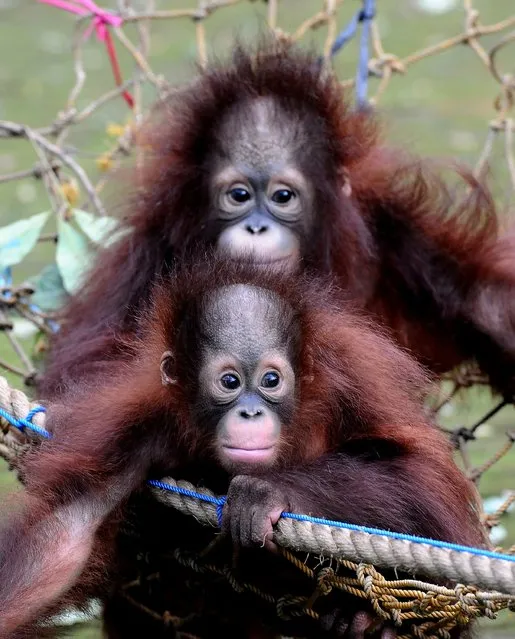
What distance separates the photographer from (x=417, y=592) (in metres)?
2.60

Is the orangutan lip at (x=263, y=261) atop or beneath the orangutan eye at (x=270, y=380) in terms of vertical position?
atop

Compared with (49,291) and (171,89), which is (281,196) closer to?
(171,89)

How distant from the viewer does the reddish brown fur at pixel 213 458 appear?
9.20ft

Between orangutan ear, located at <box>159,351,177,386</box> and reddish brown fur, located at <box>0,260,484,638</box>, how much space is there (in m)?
0.02

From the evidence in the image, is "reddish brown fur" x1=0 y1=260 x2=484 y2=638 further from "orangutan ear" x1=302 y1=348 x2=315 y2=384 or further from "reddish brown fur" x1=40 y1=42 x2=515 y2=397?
"reddish brown fur" x1=40 y1=42 x2=515 y2=397

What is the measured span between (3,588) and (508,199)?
2.27m

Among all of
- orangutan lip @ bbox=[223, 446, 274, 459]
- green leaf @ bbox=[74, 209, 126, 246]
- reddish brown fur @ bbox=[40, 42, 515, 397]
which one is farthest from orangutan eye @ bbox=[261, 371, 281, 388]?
green leaf @ bbox=[74, 209, 126, 246]

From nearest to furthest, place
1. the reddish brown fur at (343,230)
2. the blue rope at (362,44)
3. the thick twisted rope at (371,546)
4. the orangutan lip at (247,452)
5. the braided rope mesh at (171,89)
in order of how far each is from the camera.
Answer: the thick twisted rope at (371,546) < the orangutan lip at (247,452) < the braided rope mesh at (171,89) < the reddish brown fur at (343,230) < the blue rope at (362,44)

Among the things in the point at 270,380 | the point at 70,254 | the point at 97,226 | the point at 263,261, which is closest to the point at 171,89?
the point at 97,226

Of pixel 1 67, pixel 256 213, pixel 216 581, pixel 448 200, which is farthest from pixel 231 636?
pixel 1 67

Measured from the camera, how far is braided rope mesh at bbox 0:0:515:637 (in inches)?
142

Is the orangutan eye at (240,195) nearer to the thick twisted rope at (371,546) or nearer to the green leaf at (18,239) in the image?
the green leaf at (18,239)

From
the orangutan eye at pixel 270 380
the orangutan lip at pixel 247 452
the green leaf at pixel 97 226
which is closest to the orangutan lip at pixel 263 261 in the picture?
the orangutan eye at pixel 270 380

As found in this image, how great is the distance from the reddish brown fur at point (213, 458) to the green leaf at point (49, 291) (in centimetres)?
116
